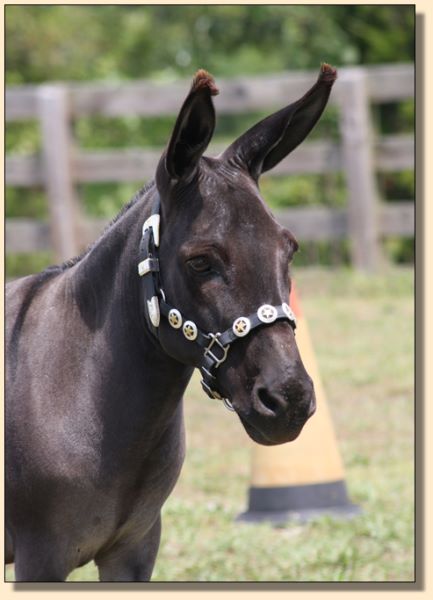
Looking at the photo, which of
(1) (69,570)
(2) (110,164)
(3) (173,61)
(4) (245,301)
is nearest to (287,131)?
(4) (245,301)

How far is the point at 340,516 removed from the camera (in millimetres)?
5609

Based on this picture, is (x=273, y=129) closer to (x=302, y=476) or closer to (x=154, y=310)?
(x=154, y=310)

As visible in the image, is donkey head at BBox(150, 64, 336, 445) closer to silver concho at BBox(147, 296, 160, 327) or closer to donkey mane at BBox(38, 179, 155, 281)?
silver concho at BBox(147, 296, 160, 327)

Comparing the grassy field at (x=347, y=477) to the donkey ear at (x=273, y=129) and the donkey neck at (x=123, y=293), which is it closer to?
the donkey neck at (x=123, y=293)

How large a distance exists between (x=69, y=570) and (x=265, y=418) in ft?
3.08

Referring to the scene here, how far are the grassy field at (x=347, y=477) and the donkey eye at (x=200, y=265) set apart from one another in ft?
7.26

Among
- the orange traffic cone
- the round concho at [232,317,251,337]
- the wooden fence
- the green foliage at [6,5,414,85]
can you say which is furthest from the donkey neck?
the green foliage at [6,5,414,85]

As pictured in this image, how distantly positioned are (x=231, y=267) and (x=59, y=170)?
32.6 feet

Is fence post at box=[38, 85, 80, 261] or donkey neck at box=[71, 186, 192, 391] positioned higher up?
fence post at box=[38, 85, 80, 261]

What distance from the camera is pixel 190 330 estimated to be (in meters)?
2.98

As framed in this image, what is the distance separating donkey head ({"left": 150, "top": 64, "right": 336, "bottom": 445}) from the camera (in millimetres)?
2824

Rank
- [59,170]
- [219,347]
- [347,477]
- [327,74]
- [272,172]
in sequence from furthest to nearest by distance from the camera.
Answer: [59,170] < [272,172] < [347,477] < [327,74] < [219,347]

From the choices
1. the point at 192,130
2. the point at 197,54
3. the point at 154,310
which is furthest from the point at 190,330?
the point at 197,54

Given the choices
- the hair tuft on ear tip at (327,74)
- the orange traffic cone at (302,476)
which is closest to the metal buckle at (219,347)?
the hair tuft on ear tip at (327,74)
